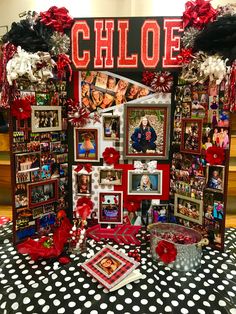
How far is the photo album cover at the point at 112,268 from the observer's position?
123 cm

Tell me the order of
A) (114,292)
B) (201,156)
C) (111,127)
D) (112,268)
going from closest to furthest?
(114,292), (112,268), (201,156), (111,127)

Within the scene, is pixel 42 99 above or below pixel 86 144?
above

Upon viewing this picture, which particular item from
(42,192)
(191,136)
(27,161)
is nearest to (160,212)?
(191,136)

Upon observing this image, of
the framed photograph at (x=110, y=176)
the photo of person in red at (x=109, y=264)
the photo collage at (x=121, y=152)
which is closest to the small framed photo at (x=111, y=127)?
the photo collage at (x=121, y=152)

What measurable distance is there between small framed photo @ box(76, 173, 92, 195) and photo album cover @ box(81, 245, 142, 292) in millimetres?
431

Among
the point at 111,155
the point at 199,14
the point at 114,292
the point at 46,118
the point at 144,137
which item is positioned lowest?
the point at 114,292

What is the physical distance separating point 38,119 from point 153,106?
0.70 meters

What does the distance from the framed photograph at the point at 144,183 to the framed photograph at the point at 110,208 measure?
0.10 m

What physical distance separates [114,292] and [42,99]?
44.0 inches

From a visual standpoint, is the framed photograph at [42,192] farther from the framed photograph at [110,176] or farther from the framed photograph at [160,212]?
the framed photograph at [160,212]

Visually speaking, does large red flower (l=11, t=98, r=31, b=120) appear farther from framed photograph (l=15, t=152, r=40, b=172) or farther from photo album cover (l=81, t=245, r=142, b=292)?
photo album cover (l=81, t=245, r=142, b=292)

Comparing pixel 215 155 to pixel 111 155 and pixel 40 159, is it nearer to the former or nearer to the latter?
pixel 111 155

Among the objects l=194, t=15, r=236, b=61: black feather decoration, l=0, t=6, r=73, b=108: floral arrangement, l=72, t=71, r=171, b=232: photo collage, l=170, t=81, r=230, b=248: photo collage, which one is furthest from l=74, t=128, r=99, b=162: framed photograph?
l=194, t=15, r=236, b=61: black feather decoration

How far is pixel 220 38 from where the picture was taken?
1320 mm
